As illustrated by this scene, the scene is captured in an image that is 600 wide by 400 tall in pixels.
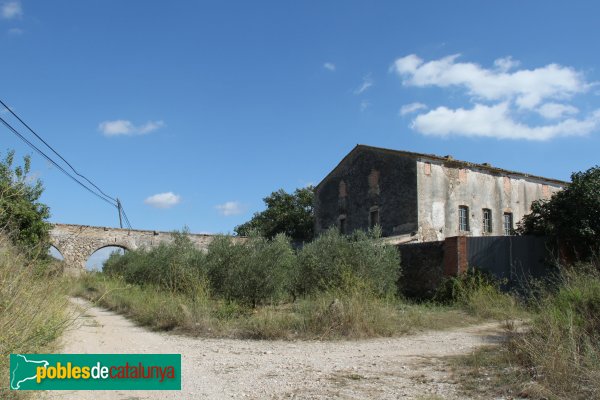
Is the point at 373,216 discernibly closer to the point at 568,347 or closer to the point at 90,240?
the point at 90,240

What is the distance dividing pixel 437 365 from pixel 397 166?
20928 millimetres

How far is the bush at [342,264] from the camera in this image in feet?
49.2

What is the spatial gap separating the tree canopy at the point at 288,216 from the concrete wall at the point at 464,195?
14713 millimetres

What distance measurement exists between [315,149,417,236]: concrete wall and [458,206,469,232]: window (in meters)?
3.62

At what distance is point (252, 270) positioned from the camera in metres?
13.9

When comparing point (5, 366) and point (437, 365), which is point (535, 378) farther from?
point (5, 366)

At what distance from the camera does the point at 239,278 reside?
13922mm

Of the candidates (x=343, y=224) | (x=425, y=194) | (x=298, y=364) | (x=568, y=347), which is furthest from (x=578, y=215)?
(x=343, y=224)

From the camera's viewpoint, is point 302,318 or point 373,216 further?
point 373,216

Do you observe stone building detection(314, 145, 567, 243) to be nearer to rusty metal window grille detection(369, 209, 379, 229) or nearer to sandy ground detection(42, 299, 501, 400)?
rusty metal window grille detection(369, 209, 379, 229)

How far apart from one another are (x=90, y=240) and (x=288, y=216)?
15.8 m

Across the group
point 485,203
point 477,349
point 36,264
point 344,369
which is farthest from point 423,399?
point 485,203

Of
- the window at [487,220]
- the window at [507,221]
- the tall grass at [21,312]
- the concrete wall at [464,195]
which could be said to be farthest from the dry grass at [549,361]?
the window at [507,221]
